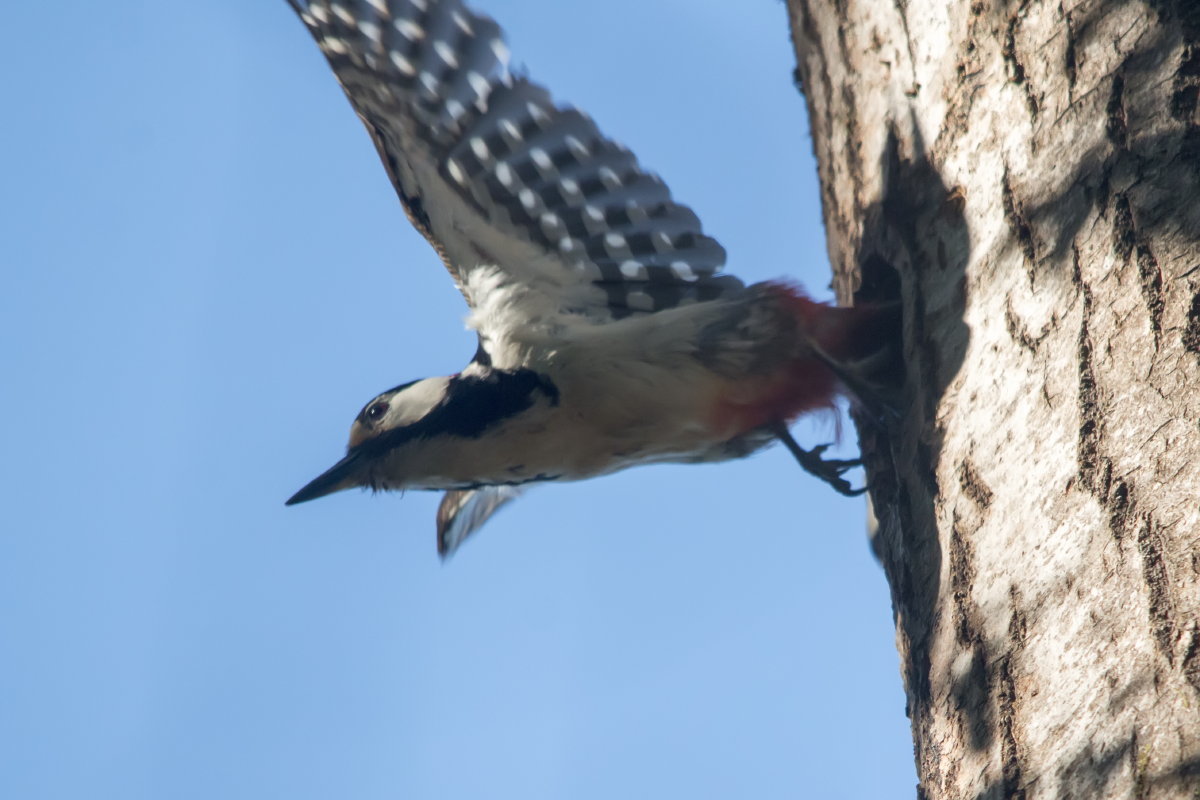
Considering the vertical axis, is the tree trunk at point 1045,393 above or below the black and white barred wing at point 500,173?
below

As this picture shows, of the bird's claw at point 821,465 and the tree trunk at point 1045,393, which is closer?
the tree trunk at point 1045,393

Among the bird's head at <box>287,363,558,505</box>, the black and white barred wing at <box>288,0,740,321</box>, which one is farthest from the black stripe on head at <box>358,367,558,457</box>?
the black and white barred wing at <box>288,0,740,321</box>

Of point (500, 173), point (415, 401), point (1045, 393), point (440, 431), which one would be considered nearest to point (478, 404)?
point (440, 431)

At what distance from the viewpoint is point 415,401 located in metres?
3.85

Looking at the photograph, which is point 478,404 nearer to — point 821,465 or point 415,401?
point 415,401

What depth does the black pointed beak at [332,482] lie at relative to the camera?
386 centimetres

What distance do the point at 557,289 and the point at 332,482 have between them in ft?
3.28

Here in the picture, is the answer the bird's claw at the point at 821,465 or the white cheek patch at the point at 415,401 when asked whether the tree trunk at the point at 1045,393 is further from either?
the white cheek patch at the point at 415,401

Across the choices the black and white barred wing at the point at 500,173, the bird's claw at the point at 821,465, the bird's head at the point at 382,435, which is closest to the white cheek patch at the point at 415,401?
the bird's head at the point at 382,435

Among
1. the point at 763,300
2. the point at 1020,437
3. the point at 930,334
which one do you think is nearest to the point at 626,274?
the point at 763,300

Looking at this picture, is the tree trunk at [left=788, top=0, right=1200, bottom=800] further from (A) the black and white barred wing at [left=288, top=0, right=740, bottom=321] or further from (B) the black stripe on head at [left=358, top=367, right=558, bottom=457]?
(B) the black stripe on head at [left=358, top=367, right=558, bottom=457]

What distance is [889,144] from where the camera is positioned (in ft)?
9.54

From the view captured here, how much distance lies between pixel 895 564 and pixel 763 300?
102cm

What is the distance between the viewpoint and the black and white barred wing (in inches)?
130
